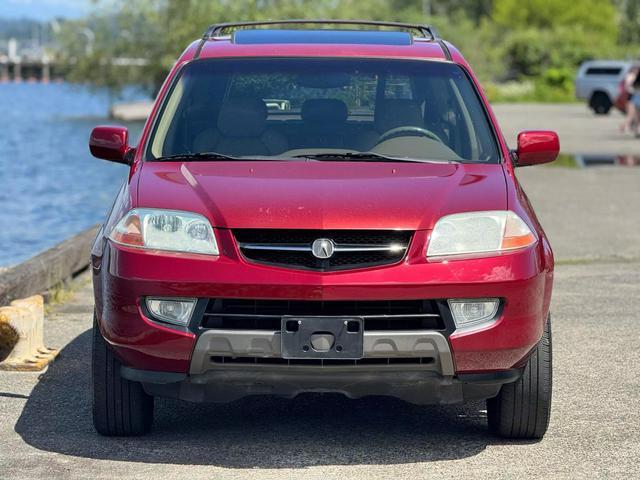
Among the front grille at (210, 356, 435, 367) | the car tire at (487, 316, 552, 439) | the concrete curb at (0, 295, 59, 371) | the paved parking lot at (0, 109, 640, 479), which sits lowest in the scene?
the concrete curb at (0, 295, 59, 371)

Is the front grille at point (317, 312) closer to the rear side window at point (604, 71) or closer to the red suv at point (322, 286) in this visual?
the red suv at point (322, 286)

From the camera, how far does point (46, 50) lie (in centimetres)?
7169

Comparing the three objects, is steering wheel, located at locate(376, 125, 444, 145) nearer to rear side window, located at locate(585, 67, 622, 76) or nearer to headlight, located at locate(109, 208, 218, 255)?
headlight, located at locate(109, 208, 218, 255)

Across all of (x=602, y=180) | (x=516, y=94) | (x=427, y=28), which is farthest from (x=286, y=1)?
(x=427, y=28)

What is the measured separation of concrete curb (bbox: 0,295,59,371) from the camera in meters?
7.52

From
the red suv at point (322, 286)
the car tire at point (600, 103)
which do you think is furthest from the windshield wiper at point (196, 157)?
the car tire at point (600, 103)

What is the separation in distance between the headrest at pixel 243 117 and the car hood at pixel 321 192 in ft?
1.26

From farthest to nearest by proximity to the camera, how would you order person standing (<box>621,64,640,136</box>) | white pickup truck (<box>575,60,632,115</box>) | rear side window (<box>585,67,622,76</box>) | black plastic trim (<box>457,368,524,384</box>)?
rear side window (<box>585,67,622,76</box>), white pickup truck (<box>575,60,632,115</box>), person standing (<box>621,64,640,136</box>), black plastic trim (<box>457,368,524,384</box>)

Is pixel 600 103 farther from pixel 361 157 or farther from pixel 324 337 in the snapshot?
pixel 324 337

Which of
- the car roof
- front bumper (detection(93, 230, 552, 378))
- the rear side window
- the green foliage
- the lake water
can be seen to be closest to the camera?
front bumper (detection(93, 230, 552, 378))

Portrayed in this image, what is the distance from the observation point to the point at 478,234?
5.56 metres

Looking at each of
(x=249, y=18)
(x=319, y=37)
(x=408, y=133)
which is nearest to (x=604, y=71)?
(x=249, y=18)

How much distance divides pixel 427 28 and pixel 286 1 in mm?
50851

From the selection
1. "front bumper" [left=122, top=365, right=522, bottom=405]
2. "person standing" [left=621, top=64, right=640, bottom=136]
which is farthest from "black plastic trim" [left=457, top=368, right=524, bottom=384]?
"person standing" [left=621, top=64, right=640, bottom=136]
